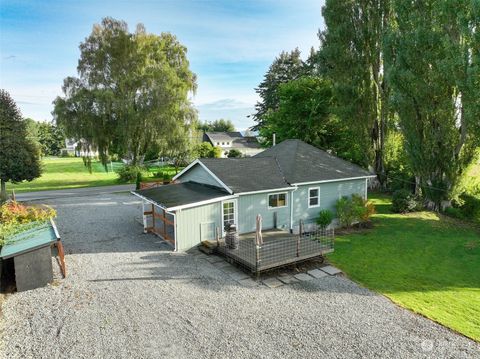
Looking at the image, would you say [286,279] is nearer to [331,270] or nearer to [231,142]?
[331,270]

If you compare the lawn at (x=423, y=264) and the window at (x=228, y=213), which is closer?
the lawn at (x=423, y=264)

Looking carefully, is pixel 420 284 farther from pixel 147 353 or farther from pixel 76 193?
pixel 76 193

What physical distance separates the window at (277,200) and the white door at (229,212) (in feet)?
7.02

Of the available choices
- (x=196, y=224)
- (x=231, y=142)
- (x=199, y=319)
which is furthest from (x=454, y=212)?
(x=231, y=142)

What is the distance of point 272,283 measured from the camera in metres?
11.5

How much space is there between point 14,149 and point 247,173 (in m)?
19.7

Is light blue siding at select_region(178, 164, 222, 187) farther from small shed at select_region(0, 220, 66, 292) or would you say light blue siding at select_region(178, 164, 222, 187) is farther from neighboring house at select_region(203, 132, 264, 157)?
neighboring house at select_region(203, 132, 264, 157)

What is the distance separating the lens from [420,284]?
38.9 ft

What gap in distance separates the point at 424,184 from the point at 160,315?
21.1 metres

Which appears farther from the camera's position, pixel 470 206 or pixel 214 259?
pixel 470 206

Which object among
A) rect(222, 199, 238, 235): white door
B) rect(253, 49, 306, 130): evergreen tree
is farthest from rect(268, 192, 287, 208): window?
rect(253, 49, 306, 130): evergreen tree

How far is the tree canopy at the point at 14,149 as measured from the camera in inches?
968

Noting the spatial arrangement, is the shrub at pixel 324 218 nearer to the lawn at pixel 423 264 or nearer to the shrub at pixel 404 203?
the lawn at pixel 423 264

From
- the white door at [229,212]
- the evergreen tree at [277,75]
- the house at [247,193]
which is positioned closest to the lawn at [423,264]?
the house at [247,193]
